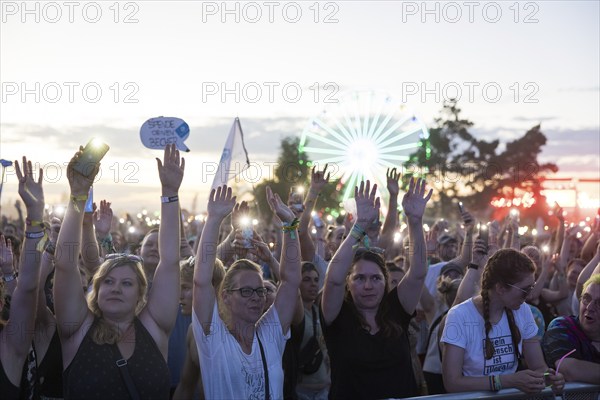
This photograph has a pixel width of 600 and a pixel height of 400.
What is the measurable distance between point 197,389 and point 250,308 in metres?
0.70

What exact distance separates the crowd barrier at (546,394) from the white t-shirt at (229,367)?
966mm

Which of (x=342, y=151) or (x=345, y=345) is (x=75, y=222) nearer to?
(x=345, y=345)

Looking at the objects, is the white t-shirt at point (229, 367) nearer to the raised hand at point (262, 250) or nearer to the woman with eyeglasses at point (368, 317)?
the woman with eyeglasses at point (368, 317)

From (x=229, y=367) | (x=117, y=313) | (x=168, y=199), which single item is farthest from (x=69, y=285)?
(x=229, y=367)

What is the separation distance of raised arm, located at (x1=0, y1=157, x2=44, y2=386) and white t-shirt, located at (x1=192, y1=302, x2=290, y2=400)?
871mm

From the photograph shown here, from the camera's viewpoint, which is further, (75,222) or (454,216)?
(454,216)

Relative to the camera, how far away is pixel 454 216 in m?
60.4

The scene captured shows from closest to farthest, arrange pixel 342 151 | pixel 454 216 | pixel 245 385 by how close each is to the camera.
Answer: pixel 245 385 → pixel 342 151 → pixel 454 216

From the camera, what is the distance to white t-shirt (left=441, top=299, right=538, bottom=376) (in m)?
4.62

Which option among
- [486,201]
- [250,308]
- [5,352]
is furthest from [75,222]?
[486,201]

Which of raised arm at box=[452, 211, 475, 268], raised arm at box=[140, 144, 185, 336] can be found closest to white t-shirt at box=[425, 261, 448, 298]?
raised arm at box=[452, 211, 475, 268]

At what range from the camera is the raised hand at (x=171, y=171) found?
4172 mm

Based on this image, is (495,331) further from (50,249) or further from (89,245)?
(50,249)

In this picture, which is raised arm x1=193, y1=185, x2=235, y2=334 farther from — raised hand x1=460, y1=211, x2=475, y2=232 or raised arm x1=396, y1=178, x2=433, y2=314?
raised hand x1=460, y1=211, x2=475, y2=232
